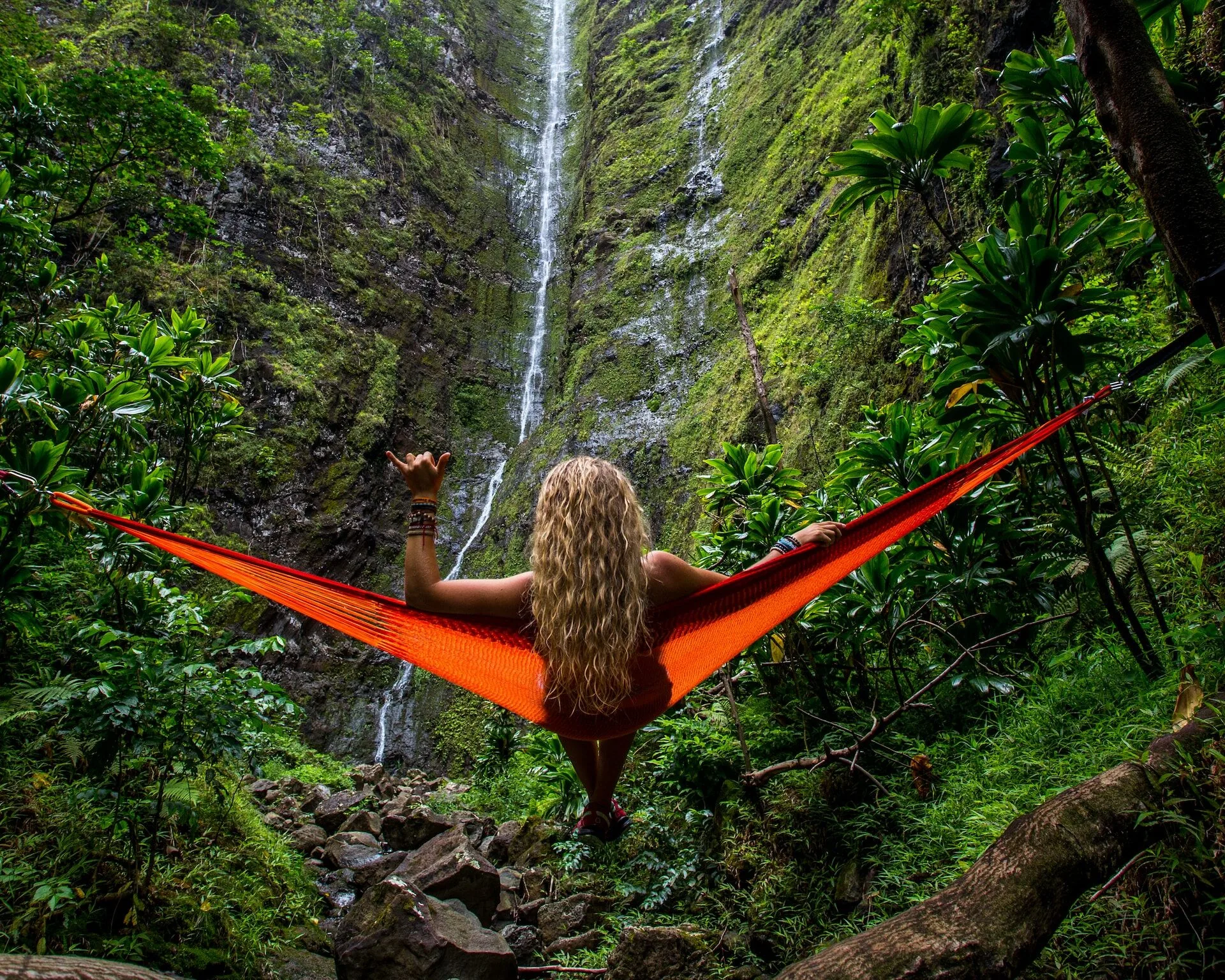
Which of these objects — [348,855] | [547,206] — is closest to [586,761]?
[348,855]

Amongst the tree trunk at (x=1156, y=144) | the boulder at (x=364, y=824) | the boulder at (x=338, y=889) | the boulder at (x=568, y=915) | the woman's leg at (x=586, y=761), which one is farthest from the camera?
the boulder at (x=364, y=824)

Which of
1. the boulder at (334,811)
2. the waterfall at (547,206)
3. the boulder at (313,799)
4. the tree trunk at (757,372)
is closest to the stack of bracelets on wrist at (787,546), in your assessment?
the tree trunk at (757,372)

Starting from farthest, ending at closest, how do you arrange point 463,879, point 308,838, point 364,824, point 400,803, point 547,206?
point 547,206
point 400,803
point 364,824
point 308,838
point 463,879

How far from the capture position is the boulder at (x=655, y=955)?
1.50 metres

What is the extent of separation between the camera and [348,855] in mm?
2727

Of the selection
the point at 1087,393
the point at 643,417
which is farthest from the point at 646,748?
the point at 643,417

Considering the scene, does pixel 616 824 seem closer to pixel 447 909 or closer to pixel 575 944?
pixel 575 944

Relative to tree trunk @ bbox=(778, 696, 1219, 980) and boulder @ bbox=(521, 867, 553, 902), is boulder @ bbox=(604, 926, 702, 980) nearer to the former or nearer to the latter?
tree trunk @ bbox=(778, 696, 1219, 980)

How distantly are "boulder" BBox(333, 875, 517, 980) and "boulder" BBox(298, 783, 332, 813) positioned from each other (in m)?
1.98

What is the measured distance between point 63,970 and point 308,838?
8.09ft

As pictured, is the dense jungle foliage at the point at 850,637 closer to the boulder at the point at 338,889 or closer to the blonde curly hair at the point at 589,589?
the boulder at the point at 338,889

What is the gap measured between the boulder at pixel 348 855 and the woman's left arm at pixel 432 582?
1.81m

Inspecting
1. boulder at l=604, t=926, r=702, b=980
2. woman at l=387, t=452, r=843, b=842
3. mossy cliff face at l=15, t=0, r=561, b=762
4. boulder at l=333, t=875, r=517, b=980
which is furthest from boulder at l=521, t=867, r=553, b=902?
mossy cliff face at l=15, t=0, r=561, b=762

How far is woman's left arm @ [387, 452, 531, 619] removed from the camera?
143 centimetres
